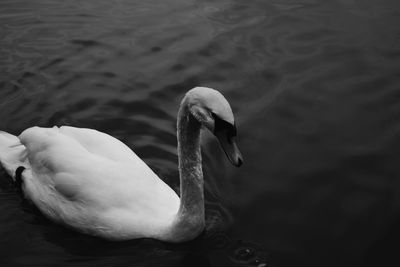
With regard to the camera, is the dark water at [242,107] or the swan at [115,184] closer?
the swan at [115,184]

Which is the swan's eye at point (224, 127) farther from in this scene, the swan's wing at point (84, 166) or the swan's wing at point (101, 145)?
the swan's wing at point (101, 145)

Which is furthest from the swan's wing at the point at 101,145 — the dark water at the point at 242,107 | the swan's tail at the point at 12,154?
the dark water at the point at 242,107

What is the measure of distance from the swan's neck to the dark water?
280 mm

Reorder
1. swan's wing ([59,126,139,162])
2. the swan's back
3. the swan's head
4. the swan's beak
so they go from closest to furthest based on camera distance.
→ the swan's head → the swan's beak → the swan's back → swan's wing ([59,126,139,162])

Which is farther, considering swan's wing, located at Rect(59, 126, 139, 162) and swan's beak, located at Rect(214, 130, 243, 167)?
swan's wing, located at Rect(59, 126, 139, 162)

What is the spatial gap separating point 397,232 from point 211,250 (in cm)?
194

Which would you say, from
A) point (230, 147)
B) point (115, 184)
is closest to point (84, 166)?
point (115, 184)

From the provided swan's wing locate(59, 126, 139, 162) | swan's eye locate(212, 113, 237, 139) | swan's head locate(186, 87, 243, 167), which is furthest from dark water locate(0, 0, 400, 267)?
swan's eye locate(212, 113, 237, 139)

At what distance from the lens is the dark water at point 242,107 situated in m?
5.59

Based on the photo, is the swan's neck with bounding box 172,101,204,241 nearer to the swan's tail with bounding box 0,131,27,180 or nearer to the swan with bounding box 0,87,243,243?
the swan with bounding box 0,87,243,243

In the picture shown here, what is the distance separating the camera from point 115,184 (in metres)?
5.54

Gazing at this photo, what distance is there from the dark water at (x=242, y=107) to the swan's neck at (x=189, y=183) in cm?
28

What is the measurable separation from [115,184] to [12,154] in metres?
1.91

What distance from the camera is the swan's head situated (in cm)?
444
